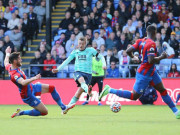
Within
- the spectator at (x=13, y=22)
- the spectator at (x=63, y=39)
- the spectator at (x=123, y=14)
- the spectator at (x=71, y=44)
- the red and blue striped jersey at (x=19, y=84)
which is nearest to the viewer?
the red and blue striped jersey at (x=19, y=84)

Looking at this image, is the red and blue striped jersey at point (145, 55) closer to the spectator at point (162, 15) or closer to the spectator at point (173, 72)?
the spectator at point (173, 72)

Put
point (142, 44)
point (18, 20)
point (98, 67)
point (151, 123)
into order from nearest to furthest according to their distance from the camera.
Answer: point (151, 123) → point (142, 44) → point (98, 67) → point (18, 20)

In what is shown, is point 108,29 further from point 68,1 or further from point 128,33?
point 68,1

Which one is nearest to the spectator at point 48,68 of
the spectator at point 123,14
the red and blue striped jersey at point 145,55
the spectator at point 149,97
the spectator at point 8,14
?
the spectator at point 123,14

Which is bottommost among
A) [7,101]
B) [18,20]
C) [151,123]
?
[7,101]

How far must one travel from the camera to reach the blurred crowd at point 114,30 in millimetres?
21500

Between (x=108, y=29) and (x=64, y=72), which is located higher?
(x=108, y=29)

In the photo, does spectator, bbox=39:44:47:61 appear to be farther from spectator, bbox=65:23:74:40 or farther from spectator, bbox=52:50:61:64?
spectator, bbox=65:23:74:40

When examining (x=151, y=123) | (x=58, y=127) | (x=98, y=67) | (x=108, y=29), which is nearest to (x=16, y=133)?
(x=58, y=127)

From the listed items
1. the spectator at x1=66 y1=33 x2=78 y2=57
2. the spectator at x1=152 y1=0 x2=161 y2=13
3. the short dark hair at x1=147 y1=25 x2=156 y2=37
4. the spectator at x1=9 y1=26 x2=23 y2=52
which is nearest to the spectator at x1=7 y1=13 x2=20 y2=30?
the spectator at x1=9 y1=26 x2=23 y2=52

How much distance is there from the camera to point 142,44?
39.6 ft

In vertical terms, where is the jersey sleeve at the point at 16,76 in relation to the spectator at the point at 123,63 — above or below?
above

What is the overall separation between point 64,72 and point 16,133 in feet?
42.0

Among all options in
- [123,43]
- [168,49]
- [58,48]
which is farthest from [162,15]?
[58,48]
